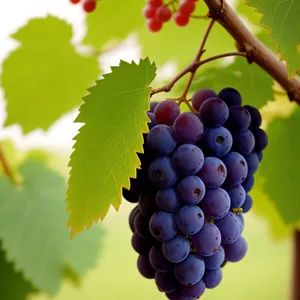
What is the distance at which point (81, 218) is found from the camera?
17.3 inches

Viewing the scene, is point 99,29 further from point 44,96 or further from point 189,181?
point 189,181

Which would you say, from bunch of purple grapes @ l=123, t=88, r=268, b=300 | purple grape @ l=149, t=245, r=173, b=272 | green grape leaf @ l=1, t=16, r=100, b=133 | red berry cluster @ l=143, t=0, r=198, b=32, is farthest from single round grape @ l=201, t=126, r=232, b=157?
green grape leaf @ l=1, t=16, r=100, b=133

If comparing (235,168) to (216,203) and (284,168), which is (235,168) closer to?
(216,203)

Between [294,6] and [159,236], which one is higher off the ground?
[294,6]

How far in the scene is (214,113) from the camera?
1.49ft

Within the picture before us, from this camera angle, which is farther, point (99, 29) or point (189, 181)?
point (99, 29)

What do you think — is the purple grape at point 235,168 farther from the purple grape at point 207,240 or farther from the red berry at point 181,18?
the red berry at point 181,18

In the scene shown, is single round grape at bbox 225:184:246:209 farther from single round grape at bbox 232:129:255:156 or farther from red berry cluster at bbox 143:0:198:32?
red berry cluster at bbox 143:0:198:32

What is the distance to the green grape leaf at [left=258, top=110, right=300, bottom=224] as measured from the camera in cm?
69

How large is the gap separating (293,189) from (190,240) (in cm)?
29

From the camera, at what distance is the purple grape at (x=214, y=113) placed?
45 centimetres

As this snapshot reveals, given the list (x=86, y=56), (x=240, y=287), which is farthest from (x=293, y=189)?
(x=240, y=287)

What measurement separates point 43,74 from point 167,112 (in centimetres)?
41

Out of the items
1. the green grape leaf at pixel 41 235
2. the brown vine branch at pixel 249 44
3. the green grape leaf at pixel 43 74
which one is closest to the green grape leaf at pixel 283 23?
the brown vine branch at pixel 249 44
